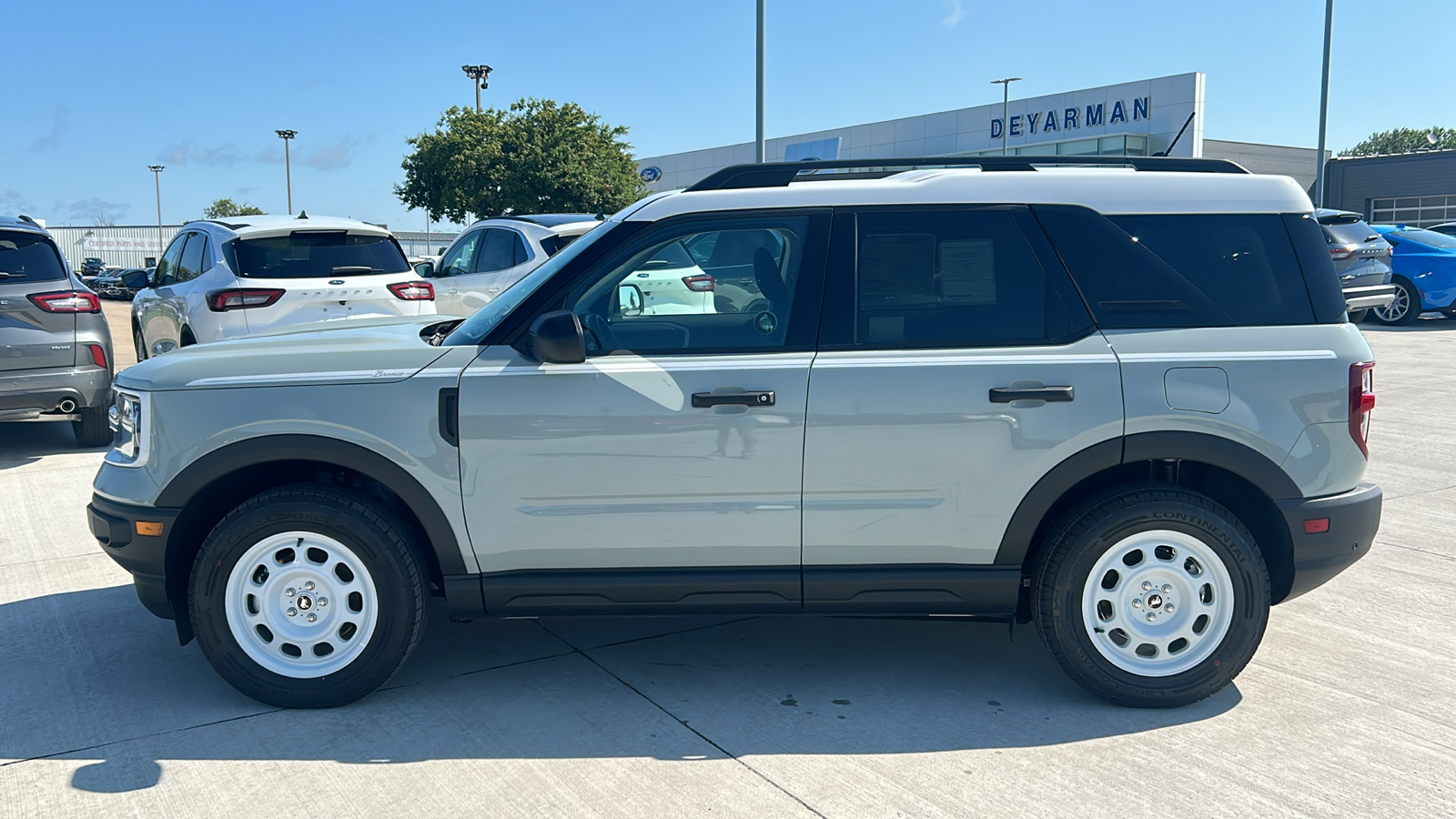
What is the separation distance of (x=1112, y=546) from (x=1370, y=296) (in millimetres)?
14451

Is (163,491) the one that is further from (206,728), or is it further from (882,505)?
(882,505)

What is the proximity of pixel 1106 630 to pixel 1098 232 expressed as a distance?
1388mm

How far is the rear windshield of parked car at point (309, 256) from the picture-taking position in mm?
8867

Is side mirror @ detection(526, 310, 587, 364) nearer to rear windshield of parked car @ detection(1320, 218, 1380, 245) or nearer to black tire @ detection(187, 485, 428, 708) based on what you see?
black tire @ detection(187, 485, 428, 708)

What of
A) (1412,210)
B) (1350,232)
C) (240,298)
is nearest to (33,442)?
(240,298)

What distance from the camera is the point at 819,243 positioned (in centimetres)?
402

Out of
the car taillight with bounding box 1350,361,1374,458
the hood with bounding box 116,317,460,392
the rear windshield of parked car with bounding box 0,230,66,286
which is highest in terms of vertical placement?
the rear windshield of parked car with bounding box 0,230,66,286

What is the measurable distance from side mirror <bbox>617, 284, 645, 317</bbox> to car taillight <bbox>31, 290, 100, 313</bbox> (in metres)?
5.85

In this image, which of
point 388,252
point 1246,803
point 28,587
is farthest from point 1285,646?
point 388,252

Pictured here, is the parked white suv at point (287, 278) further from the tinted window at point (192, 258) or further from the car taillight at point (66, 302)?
the car taillight at point (66, 302)

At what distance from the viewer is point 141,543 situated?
3.99 metres

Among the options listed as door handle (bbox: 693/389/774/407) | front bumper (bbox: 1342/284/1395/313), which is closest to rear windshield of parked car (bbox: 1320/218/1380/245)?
front bumper (bbox: 1342/284/1395/313)

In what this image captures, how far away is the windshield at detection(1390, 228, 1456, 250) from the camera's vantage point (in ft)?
58.6

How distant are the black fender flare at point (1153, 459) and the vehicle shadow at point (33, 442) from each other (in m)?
7.82
